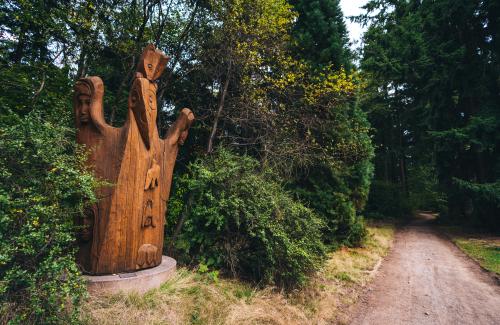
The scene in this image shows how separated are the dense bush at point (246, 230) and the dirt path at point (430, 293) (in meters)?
1.30

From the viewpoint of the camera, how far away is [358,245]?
9.27 metres

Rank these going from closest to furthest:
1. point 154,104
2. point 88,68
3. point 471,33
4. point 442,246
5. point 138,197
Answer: point 138,197 < point 154,104 < point 88,68 < point 442,246 < point 471,33

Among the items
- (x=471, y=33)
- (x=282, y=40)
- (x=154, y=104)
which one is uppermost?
(x=471, y=33)

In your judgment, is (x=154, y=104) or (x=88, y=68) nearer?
(x=154, y=104)

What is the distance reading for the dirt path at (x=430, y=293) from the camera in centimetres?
469

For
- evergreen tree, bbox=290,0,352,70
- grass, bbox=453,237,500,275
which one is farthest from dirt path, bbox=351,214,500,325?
evergreen tree, bbox=290,0,352,70

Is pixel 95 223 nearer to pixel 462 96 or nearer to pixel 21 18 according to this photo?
pixel 21 18

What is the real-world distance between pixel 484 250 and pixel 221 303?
9407mm

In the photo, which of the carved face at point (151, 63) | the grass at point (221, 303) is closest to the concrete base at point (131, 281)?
the grass at point (221, 303)

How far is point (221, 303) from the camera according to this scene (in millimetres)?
4012

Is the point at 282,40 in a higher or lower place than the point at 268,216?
higher

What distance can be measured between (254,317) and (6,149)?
3.30 meters

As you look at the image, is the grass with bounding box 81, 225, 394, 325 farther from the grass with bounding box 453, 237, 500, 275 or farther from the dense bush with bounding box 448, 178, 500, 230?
the dense bush with bounding box 448, 178, 500, 230

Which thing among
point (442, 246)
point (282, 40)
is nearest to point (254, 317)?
point (282, 40)
